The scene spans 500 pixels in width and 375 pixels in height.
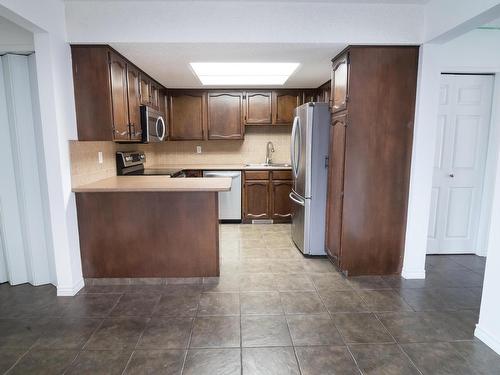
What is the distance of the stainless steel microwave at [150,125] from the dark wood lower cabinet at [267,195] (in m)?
1.43

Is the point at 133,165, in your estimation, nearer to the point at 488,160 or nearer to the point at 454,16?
the point at 454,16

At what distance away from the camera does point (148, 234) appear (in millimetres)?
2703

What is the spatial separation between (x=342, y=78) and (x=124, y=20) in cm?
193

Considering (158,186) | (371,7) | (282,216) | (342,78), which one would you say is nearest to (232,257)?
(158,186)

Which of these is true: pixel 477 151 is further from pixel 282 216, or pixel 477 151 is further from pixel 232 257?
pixel 232 257

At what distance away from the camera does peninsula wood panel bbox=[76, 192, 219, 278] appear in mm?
2646

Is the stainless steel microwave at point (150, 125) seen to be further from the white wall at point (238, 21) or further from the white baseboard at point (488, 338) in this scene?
the white baseboard at point (488, 338)

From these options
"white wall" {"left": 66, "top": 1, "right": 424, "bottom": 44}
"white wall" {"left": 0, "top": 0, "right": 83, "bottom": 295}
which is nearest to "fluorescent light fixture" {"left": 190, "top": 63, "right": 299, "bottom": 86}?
"white wall" {"left": 66, "top": 1, "right": 424, "bottom": 44}

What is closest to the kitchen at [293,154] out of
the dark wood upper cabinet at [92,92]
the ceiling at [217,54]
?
the dark wood upper cabinet at [92,92]

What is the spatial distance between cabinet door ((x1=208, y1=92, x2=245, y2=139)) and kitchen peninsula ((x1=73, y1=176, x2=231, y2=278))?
2.18m

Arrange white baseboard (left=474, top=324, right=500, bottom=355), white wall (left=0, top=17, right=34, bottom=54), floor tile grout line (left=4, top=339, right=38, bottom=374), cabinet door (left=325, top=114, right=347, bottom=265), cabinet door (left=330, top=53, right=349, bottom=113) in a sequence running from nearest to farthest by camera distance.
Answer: floor tile grout line (left=4, top=339, right=38, bottom=374) < white baseboard (left=474, top=324, right=500, bottom=355) < white wall (left=0, top=17, right=34, bottom=54) < cabinet door (left=330, top=53, right=349, bottom=113) < cabinet door (left=325, top=114, right=347, bottom=265)

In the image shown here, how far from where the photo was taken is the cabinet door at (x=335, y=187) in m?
2.78

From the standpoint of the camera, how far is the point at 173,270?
2.76 metres

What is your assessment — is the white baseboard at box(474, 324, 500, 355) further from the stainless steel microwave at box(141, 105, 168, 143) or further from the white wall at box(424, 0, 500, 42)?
the stainless steel microwave at box(141, 105, 168, 143)
